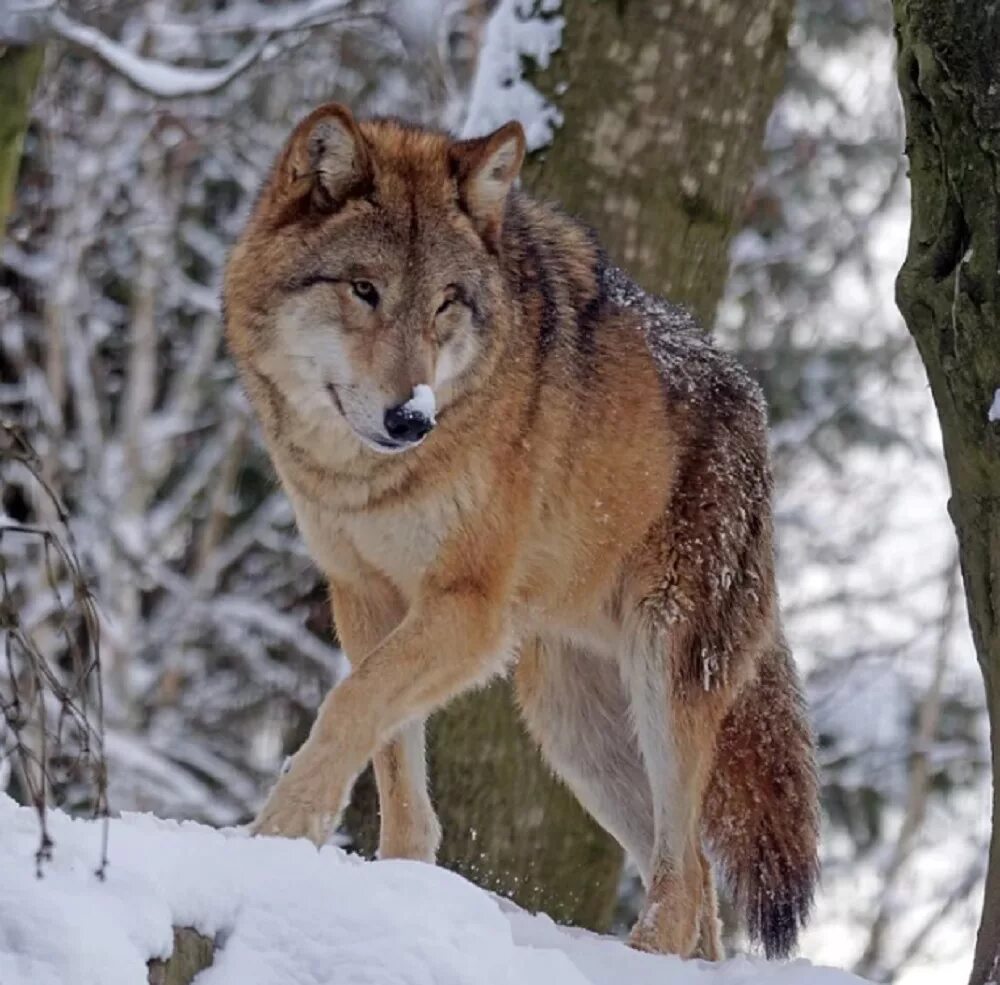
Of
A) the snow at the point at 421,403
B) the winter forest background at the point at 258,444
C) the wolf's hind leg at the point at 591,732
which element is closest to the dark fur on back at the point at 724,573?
the wolf's hind leg at the point at 591,732

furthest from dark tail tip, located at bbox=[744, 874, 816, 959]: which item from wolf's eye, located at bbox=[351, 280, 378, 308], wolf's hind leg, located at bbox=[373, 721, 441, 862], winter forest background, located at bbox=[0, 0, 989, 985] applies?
winter forest background, located at bbox=[0, 0, 989, 985]

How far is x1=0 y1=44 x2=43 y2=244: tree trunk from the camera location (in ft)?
21.8

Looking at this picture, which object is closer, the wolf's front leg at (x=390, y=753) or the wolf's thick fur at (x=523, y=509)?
the wolf's thick fur at (x=523, y=509)

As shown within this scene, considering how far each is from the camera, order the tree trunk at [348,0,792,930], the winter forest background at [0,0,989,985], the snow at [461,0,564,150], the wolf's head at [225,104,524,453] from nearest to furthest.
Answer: the wolf's head at [225,104,524,453]
the tree trunk at [348,0,792,930]
the snow at [461,0,564,150]
the winter forest background at [0,0,989,985]

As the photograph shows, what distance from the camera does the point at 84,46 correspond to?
7.50m

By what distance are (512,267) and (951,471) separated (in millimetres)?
1734

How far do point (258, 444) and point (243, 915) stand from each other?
40.7 ft

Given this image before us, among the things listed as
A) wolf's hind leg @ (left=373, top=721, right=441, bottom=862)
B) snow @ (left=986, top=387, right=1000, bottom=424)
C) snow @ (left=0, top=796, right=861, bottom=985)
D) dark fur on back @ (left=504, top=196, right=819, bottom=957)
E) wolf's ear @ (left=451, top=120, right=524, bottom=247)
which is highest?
wolf's ear @ (left=451, top=120, right=524, bottom=247)

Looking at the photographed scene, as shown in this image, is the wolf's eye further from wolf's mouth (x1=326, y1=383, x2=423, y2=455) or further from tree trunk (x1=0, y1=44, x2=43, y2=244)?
tree trunk (x1=0, y1=44, x2=43, y2=244)

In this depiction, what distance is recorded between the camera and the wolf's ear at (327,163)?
5.34m

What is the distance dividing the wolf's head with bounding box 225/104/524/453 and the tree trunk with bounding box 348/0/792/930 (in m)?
1.83

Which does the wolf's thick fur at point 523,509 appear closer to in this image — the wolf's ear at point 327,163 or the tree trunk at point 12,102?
the wolf's ear at point 327,163

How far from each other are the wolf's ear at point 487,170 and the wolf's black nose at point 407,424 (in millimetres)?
806

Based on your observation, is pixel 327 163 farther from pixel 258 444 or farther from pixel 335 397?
pixel 258 444
